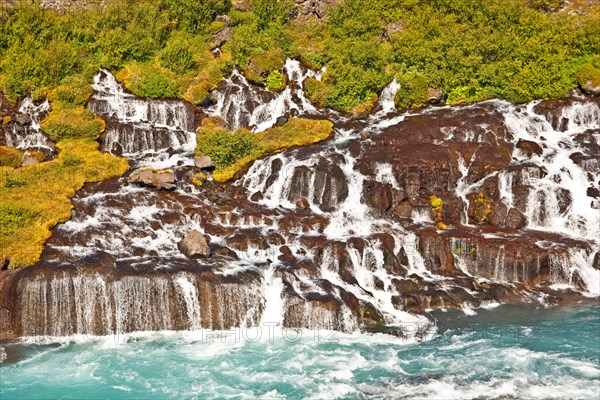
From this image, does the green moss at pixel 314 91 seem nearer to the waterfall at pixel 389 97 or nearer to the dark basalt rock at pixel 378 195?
the waterfall at pixel 389 97

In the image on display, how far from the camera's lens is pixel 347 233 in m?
35.4

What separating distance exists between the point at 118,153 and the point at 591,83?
3075 cm

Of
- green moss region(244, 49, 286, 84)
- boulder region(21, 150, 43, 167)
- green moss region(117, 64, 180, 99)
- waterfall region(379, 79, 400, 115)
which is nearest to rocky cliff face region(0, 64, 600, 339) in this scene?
waterfall region(379, 79, 400, 115)

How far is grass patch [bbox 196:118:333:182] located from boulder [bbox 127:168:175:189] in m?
2.91

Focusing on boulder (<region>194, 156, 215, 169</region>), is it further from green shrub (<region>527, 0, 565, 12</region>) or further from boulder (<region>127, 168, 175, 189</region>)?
green shrub (<region>527, 0, 565, 12</region>)

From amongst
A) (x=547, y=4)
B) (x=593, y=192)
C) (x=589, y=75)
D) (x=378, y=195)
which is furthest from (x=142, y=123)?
(x=547, y=4)

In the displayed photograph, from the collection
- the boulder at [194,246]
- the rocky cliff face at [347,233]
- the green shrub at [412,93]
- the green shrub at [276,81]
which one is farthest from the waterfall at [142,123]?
the green shrub at [412,93]

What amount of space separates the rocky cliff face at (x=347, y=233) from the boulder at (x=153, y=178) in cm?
50

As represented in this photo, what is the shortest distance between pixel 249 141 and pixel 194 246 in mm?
10918

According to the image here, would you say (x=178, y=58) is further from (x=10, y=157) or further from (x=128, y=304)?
(x=128, y=304)

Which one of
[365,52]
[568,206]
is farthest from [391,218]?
[365,52]

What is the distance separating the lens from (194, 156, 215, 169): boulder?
39.9 meters

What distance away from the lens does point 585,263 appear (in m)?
33.3

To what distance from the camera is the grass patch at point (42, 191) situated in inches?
1236
